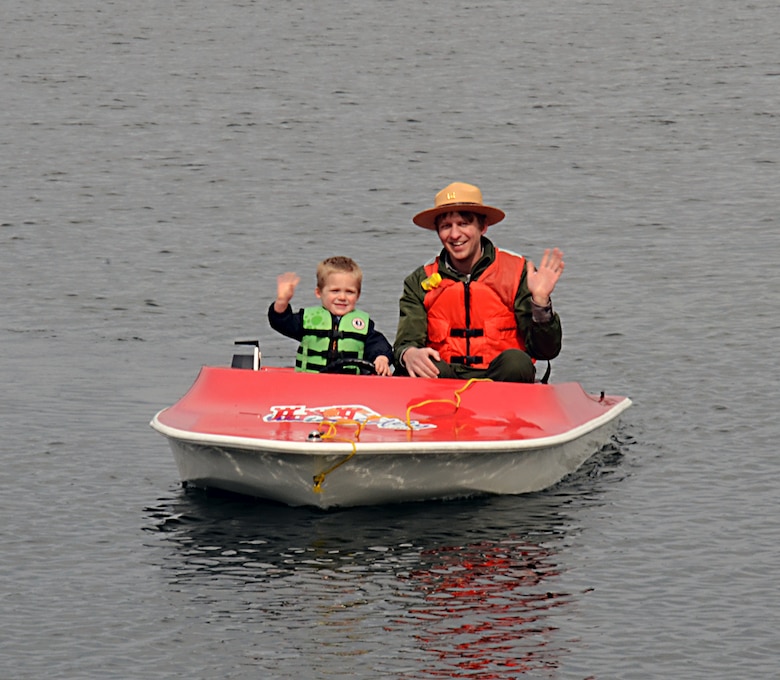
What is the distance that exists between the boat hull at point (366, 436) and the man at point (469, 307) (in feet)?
1.27

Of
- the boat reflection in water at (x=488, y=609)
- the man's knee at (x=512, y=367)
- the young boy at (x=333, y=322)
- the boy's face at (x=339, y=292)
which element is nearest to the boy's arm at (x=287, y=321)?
the young boy at (x=333, y=322)

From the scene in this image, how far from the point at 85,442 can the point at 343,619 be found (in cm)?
489

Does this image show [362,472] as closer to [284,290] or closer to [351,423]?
[351,423]

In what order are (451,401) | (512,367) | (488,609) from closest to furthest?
(488,609) < (451,401) < (512,367)

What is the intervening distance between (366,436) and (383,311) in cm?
871

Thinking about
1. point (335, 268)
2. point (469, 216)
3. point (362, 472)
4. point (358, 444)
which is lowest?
point (362, 472)

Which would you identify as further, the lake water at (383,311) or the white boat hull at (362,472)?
the white boat hull at (362,472)

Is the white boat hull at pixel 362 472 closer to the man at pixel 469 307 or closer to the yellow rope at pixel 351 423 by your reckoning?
the yellow rope at pixel 351 423

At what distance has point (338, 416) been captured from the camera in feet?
37.6

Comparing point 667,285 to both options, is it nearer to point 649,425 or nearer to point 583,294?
point 583,294

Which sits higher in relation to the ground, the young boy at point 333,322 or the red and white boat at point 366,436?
the young boy at point 333,322

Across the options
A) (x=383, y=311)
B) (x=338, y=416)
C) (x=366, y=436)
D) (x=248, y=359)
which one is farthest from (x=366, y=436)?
(x=383, y=311)

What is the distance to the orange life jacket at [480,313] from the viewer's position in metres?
12.4

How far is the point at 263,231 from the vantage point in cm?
2545
